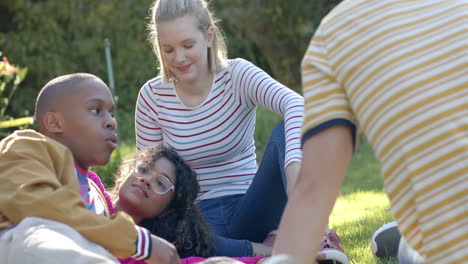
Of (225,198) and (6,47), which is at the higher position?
(6,47)

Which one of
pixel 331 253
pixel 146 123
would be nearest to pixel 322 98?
pixel 331 253

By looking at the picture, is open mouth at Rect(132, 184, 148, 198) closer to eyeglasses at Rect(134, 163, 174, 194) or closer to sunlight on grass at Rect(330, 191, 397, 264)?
eyeglasses at Rect(134, 163, 174, 194)

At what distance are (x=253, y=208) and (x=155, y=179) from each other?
1.87 ft

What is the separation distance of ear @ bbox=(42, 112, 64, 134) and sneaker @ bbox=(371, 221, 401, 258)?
1466 millimetres

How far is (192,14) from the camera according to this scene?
3645 millimetres

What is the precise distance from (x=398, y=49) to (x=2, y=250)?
1.23 meters

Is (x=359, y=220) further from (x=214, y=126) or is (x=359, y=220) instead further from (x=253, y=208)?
(x=214, y=126)

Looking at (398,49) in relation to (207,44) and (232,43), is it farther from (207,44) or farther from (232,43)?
(232,43)

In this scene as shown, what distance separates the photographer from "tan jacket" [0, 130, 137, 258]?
2.18m

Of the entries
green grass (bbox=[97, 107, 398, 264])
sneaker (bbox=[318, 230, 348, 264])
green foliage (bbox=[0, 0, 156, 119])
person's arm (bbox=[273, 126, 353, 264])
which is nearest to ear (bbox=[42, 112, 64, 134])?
sneaker (bbox=[318, 230, 348, 264])

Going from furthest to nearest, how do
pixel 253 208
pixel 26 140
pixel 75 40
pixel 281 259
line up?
pixel 75 40, pixel 253 208, pixel 26 140, pixel 281 259

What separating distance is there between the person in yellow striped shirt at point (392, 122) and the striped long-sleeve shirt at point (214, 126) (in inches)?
74.6

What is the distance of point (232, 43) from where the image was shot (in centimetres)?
1137

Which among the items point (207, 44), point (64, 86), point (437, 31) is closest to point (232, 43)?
point (207, 44)
